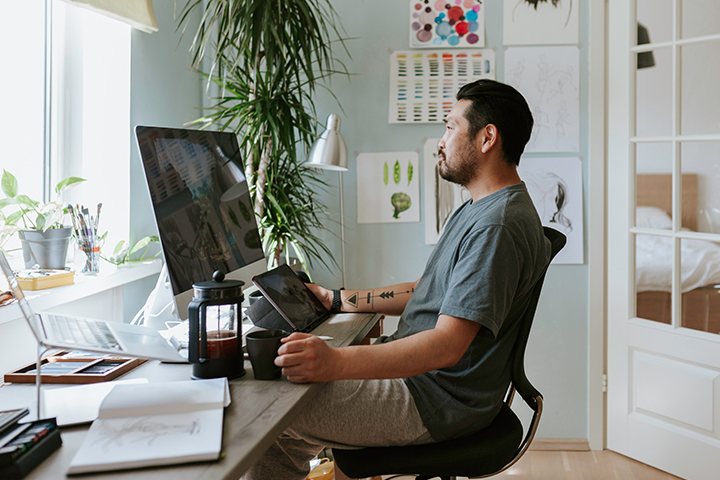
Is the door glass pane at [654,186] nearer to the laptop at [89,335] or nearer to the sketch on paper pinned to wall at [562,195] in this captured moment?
the sketch on paper pinned to wall at [562,195]

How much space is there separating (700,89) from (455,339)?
198 centimetres

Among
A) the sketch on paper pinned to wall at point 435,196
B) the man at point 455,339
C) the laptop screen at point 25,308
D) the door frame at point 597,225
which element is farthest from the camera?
the sketch on paper pinned to wall at point 435,196

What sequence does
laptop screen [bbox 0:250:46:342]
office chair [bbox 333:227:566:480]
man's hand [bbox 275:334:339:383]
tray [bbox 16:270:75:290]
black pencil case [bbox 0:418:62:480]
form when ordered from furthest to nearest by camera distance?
tray [bbox 16:270:75:290] → office chair [bbox 333:227:566:480] → man's hand [bbox 275:334:339:383] → laptop screen [bbox 0:250:46:342] → black pencil case [bbox 0:418:62:480]

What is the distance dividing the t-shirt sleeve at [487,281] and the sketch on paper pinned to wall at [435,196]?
156cm

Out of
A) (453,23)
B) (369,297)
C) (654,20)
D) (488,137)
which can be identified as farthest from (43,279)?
(654,20)

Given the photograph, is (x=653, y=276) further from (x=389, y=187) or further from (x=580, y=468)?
(x=389, y=187)

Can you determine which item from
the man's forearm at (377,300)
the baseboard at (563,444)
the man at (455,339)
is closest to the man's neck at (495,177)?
the man at (455,339)

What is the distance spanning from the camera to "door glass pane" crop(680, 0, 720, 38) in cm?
228

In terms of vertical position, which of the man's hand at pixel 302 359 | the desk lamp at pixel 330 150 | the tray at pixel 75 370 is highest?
the desk lamp at pixel 330 150

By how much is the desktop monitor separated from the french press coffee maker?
0.12 metres

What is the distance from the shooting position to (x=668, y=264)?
8.01 ft

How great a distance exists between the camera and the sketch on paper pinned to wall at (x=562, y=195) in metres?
2.67

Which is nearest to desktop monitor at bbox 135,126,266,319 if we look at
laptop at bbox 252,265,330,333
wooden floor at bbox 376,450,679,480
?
laptop at bbox 252,265,330,333

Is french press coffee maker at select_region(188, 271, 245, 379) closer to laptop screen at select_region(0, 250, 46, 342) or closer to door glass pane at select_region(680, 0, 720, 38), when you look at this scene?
laptop screen at select_region(0, 250, 46, 342)
